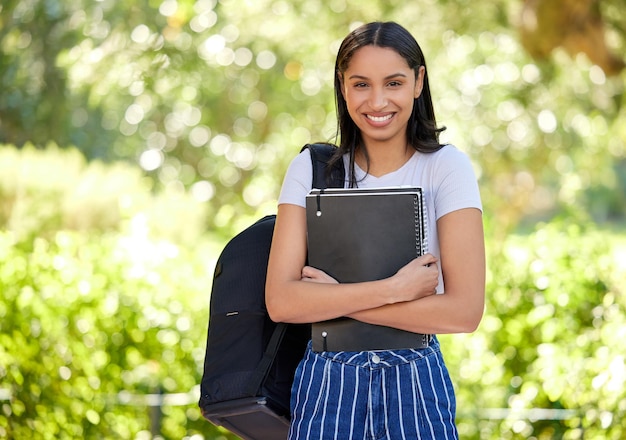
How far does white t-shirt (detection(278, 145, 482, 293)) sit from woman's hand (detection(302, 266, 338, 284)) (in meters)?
0.17

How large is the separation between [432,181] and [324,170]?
26 centimetres

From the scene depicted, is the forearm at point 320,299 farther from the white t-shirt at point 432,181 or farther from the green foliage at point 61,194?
the green foliage at point 61,194

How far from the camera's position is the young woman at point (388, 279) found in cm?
227

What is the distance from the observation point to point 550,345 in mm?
4297

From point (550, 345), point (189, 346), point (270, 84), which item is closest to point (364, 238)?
point (550, 345)

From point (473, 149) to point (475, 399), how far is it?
435 inches

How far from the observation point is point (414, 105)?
8.39 feet

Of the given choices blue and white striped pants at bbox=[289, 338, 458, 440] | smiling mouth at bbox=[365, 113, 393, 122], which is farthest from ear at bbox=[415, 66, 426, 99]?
blue and white striped pants at bbox=[289, 338, 458, 440]

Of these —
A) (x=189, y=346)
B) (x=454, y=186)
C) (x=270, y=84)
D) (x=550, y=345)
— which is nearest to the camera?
(x=454, y=186)

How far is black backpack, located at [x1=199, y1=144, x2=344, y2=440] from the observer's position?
2.41 meters

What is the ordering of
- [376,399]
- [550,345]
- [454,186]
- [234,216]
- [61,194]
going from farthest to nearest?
[61,194] < [234,216] < [550,345] < [454,186] < [376,399]

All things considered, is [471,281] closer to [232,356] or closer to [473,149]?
[232,356]

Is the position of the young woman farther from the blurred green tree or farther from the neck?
the blurred green tree

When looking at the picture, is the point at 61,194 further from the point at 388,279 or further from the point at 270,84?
the point at 388,279
